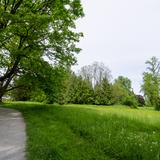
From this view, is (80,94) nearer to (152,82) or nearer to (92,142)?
(152,82)

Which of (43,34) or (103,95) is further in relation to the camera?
(103,95)

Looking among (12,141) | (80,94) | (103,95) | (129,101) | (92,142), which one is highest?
(103,95)

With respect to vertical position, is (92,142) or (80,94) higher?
(80,94)

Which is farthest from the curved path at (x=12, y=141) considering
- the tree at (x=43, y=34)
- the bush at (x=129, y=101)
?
the bush at (x=129, y=101)

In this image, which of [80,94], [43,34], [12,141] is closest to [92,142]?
[12,141]

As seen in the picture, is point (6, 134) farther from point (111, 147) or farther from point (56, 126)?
point (111, 147)

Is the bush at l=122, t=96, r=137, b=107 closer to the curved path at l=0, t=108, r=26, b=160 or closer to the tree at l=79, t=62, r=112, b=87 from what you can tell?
the tree at l=79, t=62, r=112, b=87

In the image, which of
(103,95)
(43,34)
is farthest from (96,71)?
(43,34)

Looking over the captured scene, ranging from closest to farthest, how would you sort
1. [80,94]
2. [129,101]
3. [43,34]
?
1. [43,34]
2. [80,94]
3. [129,101]

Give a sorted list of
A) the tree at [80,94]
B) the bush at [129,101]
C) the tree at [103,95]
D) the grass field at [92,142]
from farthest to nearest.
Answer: the bush at [129,101], the tree at [103,95], the tree at [80,94], the grass field at [92,142]

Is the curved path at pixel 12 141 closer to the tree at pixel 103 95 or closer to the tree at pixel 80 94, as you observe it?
the tree at pixel 80 94

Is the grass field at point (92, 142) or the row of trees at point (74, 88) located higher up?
the row of trees at point (74, 88)

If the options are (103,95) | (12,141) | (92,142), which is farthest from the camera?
(103,95)

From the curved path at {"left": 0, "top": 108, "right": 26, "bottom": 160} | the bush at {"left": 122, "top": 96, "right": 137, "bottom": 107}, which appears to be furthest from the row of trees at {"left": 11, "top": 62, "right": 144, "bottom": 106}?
the curved path at {"left": 0, "top": 108, "right": 26, "bottom": 160}
